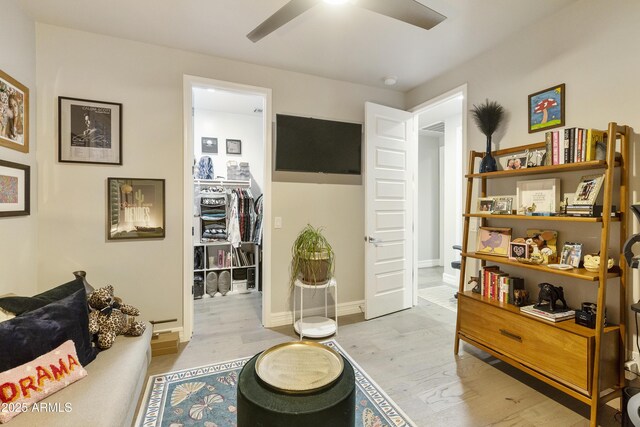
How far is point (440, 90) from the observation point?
10.5 feet

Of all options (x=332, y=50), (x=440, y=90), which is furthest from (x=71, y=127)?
(x=440, y=90)

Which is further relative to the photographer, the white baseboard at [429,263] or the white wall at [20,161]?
the white baseboard at [429,263]

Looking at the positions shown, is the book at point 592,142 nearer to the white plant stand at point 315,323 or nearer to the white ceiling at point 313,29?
the white ceiling at point 313,29

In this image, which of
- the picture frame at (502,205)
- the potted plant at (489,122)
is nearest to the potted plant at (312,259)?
the picture frame at (502,205)

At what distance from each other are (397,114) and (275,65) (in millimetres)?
1470

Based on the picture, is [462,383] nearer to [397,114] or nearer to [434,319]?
[434,319]

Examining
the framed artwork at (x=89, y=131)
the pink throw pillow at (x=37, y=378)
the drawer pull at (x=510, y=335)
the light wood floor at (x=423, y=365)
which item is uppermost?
the framed artwork at (x=89, y=131)

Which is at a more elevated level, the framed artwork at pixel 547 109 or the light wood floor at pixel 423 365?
the framed artwork at pixel 547 109

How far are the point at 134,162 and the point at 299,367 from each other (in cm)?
235

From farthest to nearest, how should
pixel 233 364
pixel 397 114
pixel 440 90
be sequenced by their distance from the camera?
pixel 397 114
pixel 440 90
pixel 233 364

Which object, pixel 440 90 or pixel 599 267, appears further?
pixel 440 90

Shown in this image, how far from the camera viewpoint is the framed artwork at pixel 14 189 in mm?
1908

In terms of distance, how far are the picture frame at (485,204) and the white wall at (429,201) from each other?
3424mm

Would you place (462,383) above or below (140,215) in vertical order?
below
